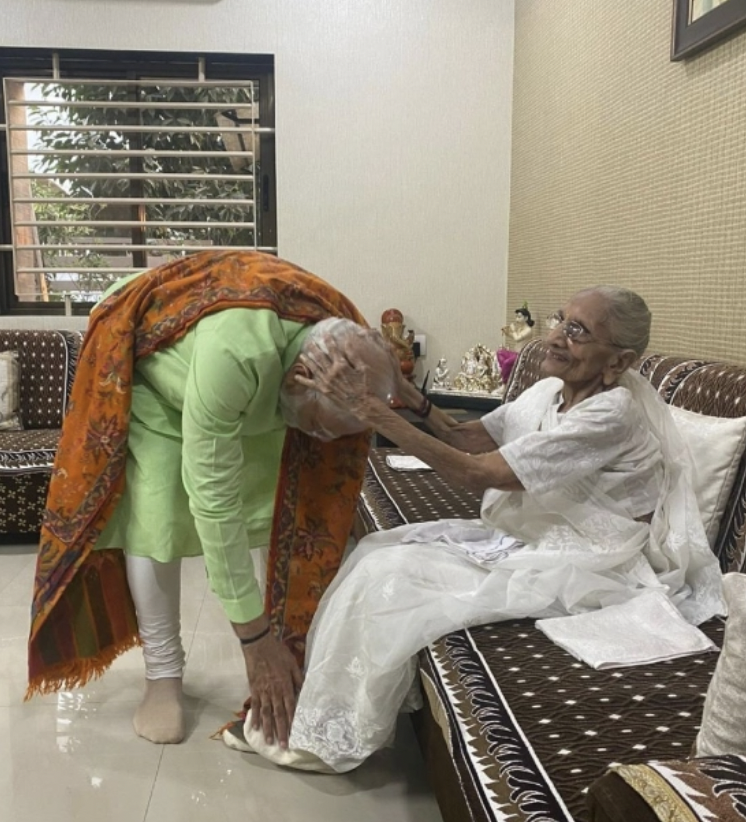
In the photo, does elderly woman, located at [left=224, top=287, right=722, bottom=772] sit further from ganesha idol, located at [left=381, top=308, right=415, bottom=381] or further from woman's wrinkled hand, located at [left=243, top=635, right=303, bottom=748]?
ganesha idol, located at [left=381, top=308, right=415, bottom=381]

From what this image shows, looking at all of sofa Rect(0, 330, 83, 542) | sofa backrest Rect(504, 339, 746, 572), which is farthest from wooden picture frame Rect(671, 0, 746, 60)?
sofa Rect(0, 330, 83, 542)

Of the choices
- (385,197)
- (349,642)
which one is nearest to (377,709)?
(349,642)

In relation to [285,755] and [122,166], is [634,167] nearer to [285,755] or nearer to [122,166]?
[285,755]

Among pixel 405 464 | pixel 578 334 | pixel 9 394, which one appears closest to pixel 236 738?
pixel 578 334

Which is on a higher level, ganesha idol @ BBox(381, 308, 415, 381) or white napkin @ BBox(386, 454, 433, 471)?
ganesha idol @ BBox(381, 308, 415, 381)

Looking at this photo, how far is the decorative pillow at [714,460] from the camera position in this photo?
1607 millimetres

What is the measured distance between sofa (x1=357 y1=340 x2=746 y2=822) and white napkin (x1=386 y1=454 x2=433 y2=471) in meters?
1.23

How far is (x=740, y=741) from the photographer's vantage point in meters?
0.81

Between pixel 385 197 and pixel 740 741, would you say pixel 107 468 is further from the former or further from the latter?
pixel 385 197

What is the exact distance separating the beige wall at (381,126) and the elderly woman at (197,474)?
2.40 m

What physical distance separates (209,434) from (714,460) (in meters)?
1.02

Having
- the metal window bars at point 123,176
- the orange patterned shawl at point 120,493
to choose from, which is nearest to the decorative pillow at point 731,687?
the orange patterned shawl at point 120,493

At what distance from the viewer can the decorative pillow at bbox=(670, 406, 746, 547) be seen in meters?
1.61

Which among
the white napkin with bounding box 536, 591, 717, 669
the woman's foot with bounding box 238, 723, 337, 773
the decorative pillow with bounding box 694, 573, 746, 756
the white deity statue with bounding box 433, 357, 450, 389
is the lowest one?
the woman's foot with bounding box 238, 723, 337, 773
